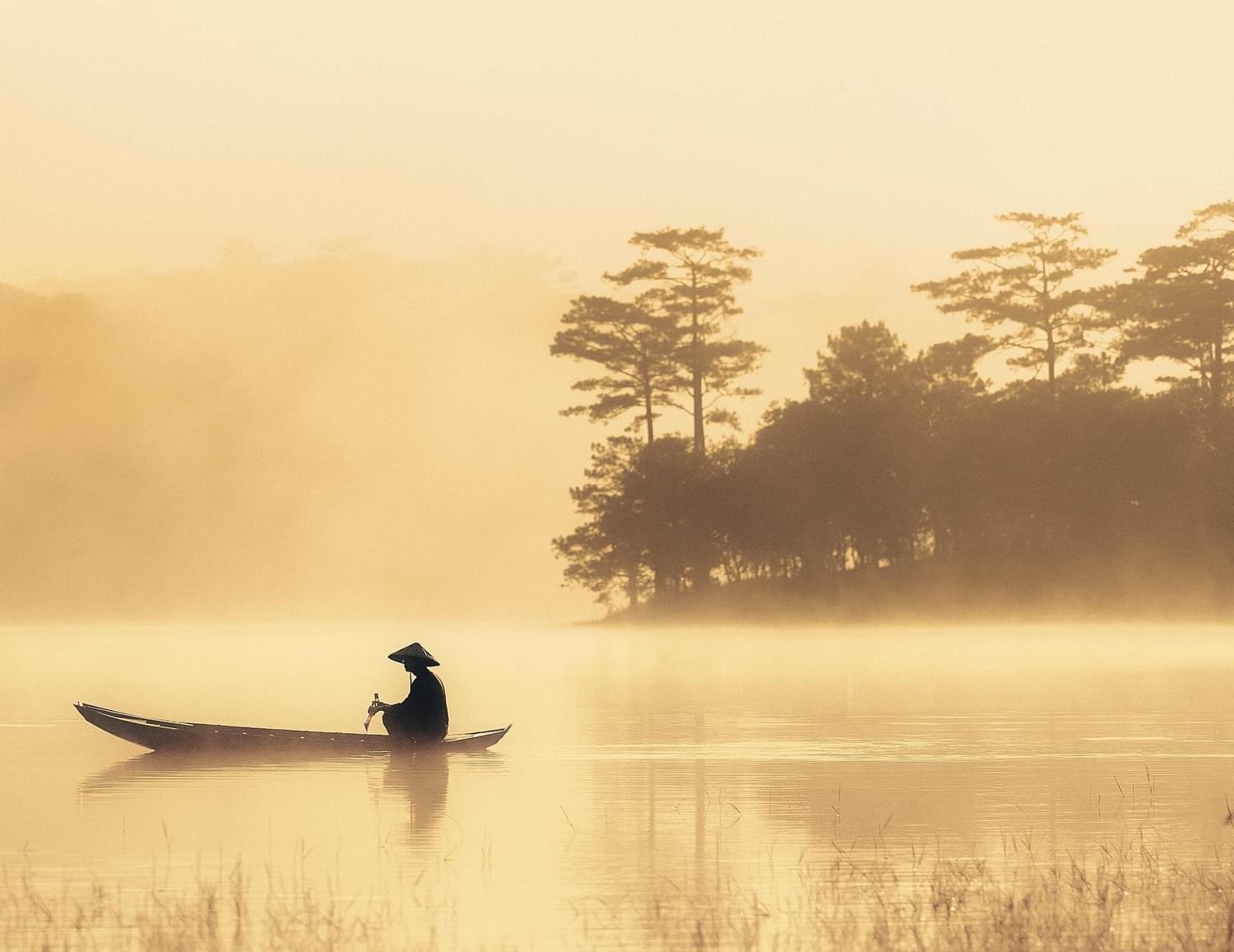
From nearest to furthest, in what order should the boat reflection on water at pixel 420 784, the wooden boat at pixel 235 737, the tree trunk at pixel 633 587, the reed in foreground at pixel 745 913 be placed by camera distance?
1. the reed in foreground at pixel 745 913
2. the boat reflection on water at pixel 420 784
3. the wooden boat at pixel 235 737
4. the tree trunk at pixel 633 587

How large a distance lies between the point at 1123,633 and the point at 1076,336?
60.6 feet

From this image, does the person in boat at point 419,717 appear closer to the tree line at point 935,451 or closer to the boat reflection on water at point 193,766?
the boat reflection on water at point 193,766

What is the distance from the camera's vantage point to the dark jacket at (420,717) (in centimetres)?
2928

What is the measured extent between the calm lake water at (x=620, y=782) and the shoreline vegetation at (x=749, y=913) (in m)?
0.29

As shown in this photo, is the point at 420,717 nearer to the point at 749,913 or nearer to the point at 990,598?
the point at 749,913

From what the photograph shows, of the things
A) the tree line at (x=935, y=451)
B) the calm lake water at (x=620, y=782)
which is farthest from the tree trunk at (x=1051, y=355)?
the calm lake water at (x=620, y=782)

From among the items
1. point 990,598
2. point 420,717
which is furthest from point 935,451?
point 420,717

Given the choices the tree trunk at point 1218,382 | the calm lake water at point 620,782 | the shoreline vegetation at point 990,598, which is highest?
the tree trunk at point 1218,382

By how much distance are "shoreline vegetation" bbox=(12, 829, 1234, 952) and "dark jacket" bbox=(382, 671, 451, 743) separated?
1146cm

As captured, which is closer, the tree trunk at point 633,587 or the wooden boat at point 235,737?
the wooden boat at point 235,737

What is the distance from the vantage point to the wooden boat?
29281mm

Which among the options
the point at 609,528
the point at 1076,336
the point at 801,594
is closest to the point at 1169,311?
the point at 1076,336

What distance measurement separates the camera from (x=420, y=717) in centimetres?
2928

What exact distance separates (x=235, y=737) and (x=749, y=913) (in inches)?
599
